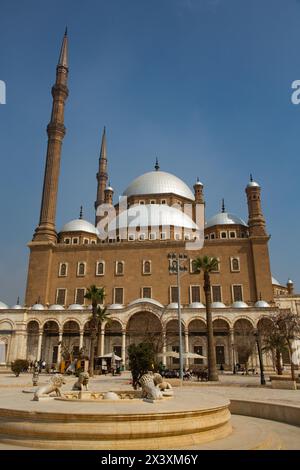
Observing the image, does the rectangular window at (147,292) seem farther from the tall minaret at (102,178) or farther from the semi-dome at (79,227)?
the tall minaret at (102,178)

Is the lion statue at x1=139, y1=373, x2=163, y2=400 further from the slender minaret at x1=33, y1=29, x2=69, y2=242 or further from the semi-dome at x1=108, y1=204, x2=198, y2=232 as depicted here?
the semi-dome at x1=108, y1=204, x2=198, y2=232

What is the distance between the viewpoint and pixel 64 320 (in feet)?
118

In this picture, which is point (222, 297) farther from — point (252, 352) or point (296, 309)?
point (296, 309)

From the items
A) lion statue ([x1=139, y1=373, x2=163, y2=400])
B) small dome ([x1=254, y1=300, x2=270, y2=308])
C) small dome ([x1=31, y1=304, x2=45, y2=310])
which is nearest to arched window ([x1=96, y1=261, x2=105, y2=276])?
small dome ([x1=31, y1=304, x2=45, y2=310])

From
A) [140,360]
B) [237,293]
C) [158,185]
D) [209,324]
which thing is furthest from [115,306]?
[140,360]

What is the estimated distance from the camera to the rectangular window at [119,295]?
3903 centimetres

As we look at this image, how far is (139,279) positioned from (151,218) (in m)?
8.82

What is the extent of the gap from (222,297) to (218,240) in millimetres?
6168

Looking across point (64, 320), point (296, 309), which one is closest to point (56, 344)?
point (64, 320)

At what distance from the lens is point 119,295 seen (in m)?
39.3

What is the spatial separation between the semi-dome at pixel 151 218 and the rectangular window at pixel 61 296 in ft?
33.9

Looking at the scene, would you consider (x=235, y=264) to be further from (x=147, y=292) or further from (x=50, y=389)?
(x=50, y=389)

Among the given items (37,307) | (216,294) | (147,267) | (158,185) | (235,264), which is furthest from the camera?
(158,185)
